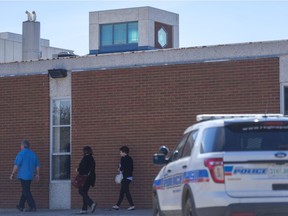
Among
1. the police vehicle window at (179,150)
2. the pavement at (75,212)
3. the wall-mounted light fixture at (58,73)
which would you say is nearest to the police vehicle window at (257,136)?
the police vehicle window at (179,150)

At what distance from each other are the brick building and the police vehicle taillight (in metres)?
8.51

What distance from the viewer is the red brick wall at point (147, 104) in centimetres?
2081

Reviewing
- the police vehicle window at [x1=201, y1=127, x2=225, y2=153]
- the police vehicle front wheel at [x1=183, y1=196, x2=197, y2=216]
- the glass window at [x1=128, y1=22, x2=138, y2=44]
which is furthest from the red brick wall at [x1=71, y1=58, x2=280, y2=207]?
the glass window at [x1=128, y1=22, x2=138, y2=44]

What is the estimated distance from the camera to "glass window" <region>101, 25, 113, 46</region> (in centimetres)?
6438

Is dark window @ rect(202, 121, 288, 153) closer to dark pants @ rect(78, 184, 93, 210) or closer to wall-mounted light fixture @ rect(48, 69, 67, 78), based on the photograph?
dark pants @ rect(78, 184, 93, 210)

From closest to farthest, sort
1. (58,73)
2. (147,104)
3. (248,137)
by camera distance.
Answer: (248,137) < (147,104) < (58,73)

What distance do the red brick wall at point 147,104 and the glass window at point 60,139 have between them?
446mm

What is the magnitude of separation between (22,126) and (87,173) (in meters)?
3.56

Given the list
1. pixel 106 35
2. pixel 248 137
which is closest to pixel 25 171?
pixel 248 137

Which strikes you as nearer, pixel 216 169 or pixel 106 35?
pixel 216 169

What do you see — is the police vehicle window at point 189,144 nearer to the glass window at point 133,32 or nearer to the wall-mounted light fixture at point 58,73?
the wall-mounted light fixture at point 58,73

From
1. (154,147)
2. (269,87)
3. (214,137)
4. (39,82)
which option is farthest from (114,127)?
(214,137)

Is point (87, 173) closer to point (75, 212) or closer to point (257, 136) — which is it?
point (75, 212)

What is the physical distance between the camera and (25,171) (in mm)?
22953
